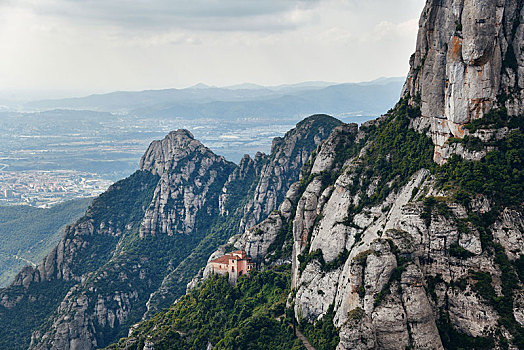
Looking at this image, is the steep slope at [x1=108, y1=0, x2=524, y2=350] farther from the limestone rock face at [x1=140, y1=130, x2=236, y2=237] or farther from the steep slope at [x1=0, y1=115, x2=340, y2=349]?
the limestone rock face at [x1=140, y1=130, x2=236, y2=237]

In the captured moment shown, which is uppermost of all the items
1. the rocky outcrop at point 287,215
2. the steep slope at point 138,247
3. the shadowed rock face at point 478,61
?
the shadowed rock face at point 478,61

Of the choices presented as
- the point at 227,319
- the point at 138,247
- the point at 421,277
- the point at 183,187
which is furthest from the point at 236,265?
the point at 183,187

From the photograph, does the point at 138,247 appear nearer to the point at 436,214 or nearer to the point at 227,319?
the point at 227,319

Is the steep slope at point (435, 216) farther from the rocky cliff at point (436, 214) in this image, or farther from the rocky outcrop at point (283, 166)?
the rocky outcrop at point (283, 166)

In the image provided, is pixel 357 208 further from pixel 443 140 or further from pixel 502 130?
pixel 502 130

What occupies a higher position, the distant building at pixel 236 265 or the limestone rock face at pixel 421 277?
the limestone rock face at pixel 421 277

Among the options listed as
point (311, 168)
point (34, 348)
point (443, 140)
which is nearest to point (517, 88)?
point (443, 140)

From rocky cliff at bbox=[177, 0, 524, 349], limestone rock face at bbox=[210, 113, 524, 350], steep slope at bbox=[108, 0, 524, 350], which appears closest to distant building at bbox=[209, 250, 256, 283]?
steep slope at bbox=[108, 0, 524, 350]

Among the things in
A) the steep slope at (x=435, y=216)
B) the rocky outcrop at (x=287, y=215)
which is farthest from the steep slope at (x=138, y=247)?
the steep slope at (x=435, y=216)
